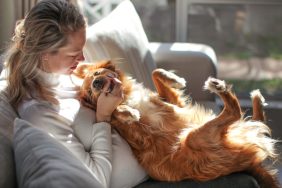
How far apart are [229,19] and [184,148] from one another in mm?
1705

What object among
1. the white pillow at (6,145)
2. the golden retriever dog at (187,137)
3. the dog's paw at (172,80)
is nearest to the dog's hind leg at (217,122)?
the golden retriever dog at (187,137)

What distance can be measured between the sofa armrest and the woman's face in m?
0.97

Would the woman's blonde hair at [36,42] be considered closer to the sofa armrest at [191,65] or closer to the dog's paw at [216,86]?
the dog's paw at [216,86]

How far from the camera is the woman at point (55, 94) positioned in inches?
56.9

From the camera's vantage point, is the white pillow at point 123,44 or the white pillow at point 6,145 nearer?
the white pillow at point 6,145

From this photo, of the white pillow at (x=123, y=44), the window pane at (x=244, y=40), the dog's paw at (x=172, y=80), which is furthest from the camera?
the window pane at (x=244, y=40)

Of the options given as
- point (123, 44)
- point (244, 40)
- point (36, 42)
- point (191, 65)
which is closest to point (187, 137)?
point (36, 42)

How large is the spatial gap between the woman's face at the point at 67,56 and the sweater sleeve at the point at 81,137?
0.13 metres

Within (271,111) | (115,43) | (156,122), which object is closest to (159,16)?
(271,111)

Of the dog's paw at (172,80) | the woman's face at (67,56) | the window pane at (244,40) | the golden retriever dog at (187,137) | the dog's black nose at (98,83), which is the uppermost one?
the woman's face at (67,56)

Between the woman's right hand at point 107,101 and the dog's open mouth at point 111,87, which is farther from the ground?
the dog's open mouth at point 111,87

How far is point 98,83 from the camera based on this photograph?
5.05ft

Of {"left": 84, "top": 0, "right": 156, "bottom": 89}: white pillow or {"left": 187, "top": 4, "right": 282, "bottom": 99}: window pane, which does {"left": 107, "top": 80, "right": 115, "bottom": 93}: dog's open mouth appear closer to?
{"left": 84, "top": 0, "right": 156, "bottom": 89}: white pillow

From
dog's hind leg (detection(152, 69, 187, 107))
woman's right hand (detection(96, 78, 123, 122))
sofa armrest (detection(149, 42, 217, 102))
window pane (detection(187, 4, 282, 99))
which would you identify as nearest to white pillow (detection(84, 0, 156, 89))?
sofa armrest (detection(149, 42, 217, 102))
